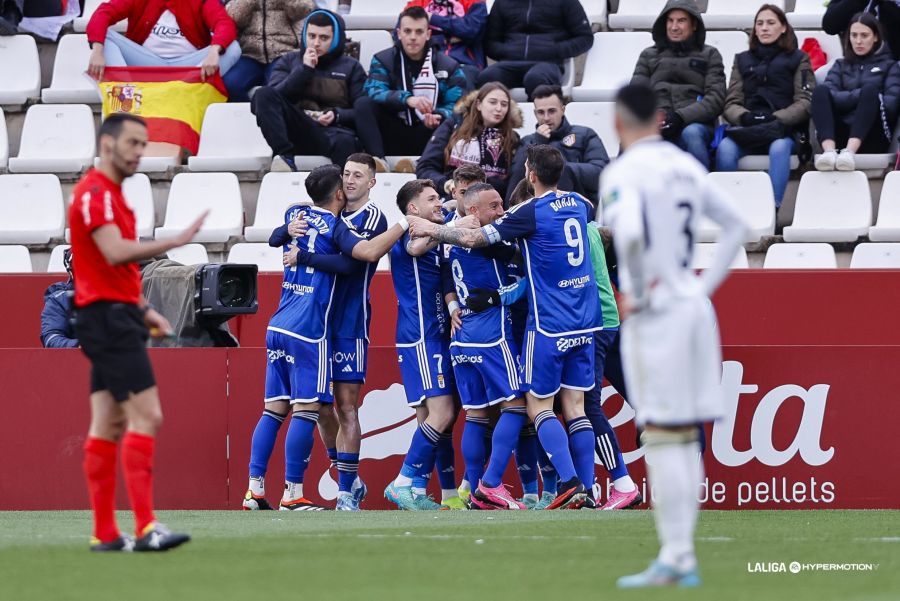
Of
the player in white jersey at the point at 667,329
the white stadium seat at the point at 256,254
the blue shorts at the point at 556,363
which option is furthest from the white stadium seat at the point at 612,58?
the player in white jersey at the point at 667,329

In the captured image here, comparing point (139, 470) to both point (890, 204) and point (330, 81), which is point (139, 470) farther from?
point (890, 204)

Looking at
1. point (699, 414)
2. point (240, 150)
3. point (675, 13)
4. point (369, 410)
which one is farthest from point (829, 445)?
point (240, 150)

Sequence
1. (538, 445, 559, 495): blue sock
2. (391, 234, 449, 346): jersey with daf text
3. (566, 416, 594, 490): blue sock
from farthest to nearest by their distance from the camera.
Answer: (538, 445, 559, 495): blue sock, (391, 234, 449, 346): jersey with daf text, (566, 416, 594, 490): blue sock

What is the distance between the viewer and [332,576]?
5.41 meters

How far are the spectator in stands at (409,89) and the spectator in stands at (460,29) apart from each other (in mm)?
403

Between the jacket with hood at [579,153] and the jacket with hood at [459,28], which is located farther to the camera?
the jacket with hood at [459,28]

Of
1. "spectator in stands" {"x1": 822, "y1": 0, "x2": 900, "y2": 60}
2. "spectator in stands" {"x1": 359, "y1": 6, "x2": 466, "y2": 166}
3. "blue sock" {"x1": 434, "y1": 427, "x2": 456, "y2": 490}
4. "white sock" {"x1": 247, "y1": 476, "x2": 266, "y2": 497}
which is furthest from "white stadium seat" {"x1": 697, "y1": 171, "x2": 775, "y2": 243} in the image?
"white sock" {"x1": 247, "y1": 476, "x2": 266, "y2": 497}

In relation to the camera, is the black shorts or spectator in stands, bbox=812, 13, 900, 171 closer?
the black shorts

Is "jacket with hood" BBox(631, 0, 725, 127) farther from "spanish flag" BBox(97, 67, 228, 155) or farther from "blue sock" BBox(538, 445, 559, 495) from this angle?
"spanish flag" BBox(97, 67, 228, 155)

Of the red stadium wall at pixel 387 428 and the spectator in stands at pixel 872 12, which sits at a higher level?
the spectator in stands at pixel 872 12

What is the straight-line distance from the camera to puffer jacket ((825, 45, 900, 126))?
12.2 metres

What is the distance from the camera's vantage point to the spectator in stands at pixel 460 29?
1321 cm

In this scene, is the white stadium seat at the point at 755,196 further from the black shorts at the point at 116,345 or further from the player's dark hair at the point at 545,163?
the black shorts at the point at 116,345

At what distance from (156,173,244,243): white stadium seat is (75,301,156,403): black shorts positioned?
651 cm
